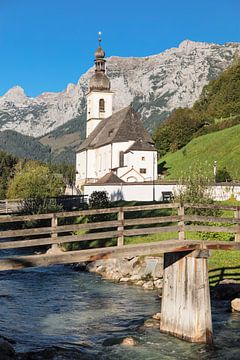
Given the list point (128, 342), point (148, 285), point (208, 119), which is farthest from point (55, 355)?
point (208, 119)

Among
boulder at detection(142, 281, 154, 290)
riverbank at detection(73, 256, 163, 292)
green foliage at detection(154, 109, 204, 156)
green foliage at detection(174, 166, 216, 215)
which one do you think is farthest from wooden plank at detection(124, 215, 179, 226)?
green foliage at detection(154, 109, 204, 156)

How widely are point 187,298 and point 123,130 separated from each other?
2649 inches

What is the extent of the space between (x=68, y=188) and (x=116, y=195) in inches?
1948

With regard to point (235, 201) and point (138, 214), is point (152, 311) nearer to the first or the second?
point (138, 214)

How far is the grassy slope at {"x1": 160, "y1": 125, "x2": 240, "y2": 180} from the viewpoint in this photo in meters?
67.4

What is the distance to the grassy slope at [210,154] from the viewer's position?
67394 mm

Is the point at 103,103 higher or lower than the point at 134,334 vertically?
higher

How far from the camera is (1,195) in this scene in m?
106

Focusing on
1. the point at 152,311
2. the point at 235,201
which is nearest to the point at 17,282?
the point at 152,311

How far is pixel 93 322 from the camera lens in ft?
58.4

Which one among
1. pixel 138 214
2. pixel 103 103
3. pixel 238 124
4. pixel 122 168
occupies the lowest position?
pixel 138 214

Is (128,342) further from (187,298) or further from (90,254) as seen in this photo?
(90,254)

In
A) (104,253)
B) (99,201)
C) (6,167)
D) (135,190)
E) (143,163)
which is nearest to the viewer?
(104,253)

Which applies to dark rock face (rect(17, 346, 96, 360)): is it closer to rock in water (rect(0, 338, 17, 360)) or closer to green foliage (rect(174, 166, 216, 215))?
rock in water (rect(0, 338, 17, 360))
